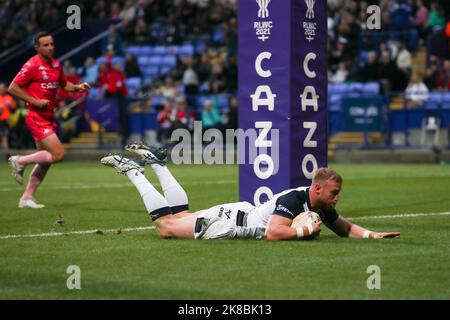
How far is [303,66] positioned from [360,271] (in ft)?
12.6

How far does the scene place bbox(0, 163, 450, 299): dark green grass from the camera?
735 cm

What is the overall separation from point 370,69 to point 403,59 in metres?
1.01

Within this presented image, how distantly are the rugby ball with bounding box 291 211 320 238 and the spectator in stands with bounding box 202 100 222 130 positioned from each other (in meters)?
18.7

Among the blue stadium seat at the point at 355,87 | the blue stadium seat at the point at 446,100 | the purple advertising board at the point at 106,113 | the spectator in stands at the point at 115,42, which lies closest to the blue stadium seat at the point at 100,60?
the spectator in stands at the point at 115,42

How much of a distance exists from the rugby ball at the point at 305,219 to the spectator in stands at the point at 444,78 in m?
18.4

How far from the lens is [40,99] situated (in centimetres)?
1481

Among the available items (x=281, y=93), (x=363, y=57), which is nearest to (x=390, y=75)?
(x=363, y=57)

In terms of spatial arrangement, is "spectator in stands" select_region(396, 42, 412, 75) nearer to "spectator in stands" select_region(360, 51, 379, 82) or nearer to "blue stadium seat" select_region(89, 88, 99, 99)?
"spectator in stands" select_region(360, 51, 379, 82)

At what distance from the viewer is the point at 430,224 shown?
11.9 meters

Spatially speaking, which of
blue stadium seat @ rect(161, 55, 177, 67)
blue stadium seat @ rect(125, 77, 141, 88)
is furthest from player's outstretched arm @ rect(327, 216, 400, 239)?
blue stadium seat @ rect(161, 55, 177, 67)

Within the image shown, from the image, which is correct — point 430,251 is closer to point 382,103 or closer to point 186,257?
point 186,257

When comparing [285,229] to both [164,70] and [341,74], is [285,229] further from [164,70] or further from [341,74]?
[164,70]

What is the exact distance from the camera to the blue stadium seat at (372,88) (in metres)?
28.3
